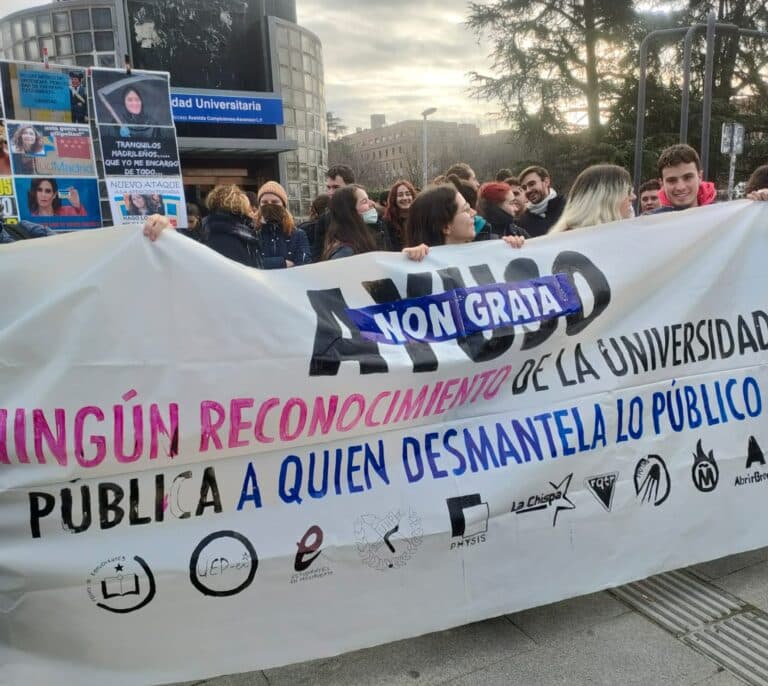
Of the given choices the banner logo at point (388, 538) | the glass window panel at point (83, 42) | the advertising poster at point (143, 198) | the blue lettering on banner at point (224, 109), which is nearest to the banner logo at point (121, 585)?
the banner logo at point (388, 538)

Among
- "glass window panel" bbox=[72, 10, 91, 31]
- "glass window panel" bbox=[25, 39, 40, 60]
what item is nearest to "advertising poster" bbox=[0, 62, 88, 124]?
"glass window panel" bbox=[72, 10, 91, 31]

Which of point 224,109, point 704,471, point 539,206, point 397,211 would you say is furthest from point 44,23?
point 704,471

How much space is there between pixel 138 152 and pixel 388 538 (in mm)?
5032

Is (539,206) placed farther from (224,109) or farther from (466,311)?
(224,109)

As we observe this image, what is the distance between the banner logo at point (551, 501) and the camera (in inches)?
103

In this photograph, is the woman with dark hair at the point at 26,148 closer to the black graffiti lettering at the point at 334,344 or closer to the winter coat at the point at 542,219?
the winter coat at the point at 542,219

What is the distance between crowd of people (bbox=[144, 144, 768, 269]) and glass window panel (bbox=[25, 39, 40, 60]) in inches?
588

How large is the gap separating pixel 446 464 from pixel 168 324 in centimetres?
115

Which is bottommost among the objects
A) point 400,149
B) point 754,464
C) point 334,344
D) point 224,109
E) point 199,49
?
point 754,464

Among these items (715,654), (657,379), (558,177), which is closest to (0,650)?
(715,654)

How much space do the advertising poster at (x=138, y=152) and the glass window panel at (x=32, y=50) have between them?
46.0ft

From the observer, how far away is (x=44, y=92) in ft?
19.5

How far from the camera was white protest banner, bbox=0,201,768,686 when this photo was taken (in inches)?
86.6

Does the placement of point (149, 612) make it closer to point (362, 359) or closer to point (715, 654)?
point (362, 359)
